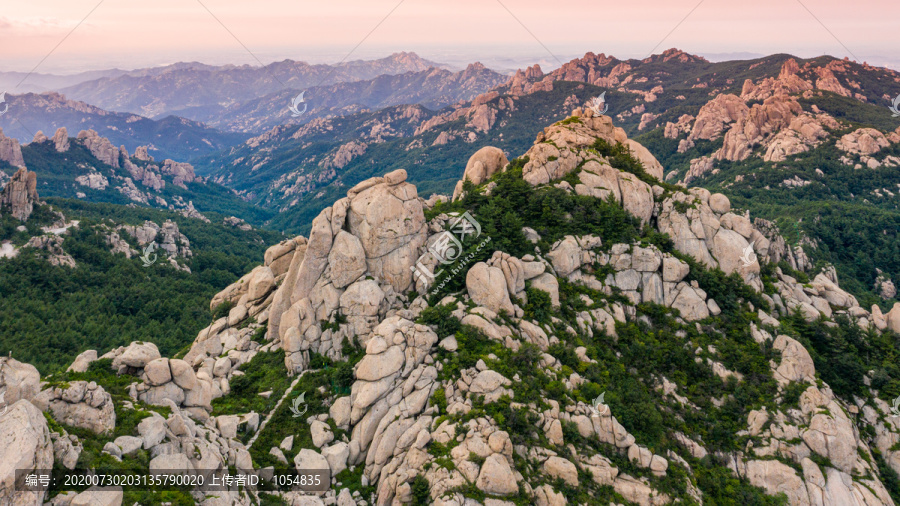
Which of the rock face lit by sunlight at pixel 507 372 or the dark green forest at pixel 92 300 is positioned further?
the dark green forest at pixel 92 300

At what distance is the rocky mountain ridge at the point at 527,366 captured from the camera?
24.5 m

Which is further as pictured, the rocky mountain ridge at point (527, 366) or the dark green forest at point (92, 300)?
the dark green forest at point (92, 300)

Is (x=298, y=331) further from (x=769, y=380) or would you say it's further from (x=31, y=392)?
(x=769, y=380)

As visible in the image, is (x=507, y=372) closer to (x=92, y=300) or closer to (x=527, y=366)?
(x=527, y=366)

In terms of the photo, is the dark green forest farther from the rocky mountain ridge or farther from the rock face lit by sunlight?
the rocky mountain ridge

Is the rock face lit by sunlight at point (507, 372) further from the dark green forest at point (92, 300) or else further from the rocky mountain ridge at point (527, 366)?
the dark green forest at point (92, 300)

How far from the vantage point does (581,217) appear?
4041 cm

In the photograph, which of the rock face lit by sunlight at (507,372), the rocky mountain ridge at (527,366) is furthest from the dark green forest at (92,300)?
the rocky mountain ridge at (527,366)

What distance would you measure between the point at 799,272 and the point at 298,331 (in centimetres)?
5680

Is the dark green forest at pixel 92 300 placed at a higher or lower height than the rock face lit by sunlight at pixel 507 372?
lower

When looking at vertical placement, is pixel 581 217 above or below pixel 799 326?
above

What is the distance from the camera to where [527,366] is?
2980cm

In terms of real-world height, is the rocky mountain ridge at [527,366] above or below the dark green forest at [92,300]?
above

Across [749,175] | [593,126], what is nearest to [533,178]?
[593,126]
